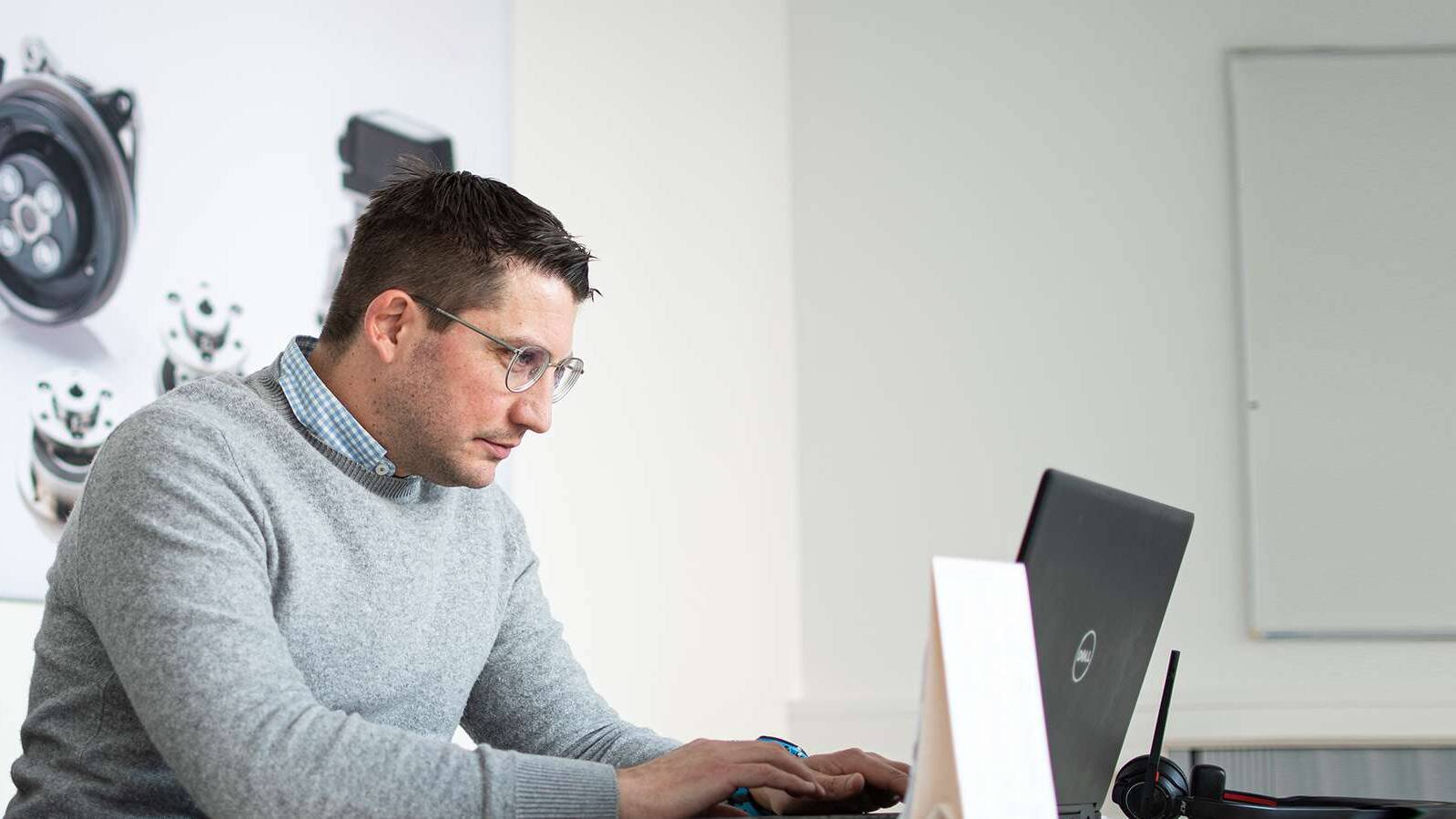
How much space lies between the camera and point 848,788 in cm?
128

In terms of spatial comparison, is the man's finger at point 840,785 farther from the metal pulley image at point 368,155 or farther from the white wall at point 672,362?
the white wall at point 672,362

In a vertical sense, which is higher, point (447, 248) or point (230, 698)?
point (447, 248)

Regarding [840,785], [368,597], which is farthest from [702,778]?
[368,597]

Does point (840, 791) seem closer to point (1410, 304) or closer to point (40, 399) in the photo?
point (40, 399)

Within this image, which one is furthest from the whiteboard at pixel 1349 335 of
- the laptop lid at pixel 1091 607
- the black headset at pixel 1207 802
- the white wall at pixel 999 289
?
the laptop lid at pixel 1091 607

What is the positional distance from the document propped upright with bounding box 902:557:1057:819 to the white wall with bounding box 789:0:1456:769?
7.09ft

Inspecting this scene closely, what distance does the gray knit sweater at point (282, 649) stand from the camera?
43.0 inches

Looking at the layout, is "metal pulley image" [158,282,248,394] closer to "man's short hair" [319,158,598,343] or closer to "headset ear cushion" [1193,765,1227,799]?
"man's short hair" [319,158,598,343]

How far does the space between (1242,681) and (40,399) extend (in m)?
2.33

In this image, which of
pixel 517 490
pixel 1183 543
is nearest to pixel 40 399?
pixel 517 490

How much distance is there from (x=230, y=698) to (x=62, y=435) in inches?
35.5

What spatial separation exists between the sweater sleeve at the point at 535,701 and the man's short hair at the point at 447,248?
353 millimetres

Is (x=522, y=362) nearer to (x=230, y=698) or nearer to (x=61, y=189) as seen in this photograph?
(x=230, y=698)

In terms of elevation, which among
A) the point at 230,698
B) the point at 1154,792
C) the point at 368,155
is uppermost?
the point at 368,155
